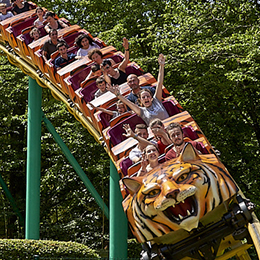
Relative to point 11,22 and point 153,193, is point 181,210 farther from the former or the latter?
point 11,22

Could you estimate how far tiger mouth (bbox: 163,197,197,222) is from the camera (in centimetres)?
359

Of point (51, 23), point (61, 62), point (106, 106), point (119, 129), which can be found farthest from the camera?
point (51, 23)

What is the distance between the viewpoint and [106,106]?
19.6 feet

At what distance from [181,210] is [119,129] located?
6.34 ft

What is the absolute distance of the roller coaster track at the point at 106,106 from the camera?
3719 mm

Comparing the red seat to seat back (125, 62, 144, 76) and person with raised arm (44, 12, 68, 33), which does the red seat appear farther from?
seat back (125, 62, 144, 76)

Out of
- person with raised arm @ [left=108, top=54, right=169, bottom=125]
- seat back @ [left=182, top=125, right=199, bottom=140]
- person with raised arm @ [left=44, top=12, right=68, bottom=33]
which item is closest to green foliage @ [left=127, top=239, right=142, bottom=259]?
person with raised arm @ [left=44, top=12, right=68, bottom=33]

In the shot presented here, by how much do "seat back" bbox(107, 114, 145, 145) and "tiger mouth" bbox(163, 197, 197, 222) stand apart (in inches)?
69.8

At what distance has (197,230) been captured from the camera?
372 cm

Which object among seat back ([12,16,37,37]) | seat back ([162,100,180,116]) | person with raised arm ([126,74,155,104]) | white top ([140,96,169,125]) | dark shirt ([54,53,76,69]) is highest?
seat back ([12,16,37,37])

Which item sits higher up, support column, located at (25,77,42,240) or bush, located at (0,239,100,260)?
support column, located at (25,77,42,240)

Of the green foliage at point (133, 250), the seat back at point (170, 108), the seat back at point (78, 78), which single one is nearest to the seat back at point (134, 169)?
the seat back at point (170, 108)

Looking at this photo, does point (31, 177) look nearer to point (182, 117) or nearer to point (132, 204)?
point (182, 117)

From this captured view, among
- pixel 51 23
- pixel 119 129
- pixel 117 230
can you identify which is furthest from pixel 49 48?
pixel 117 230
